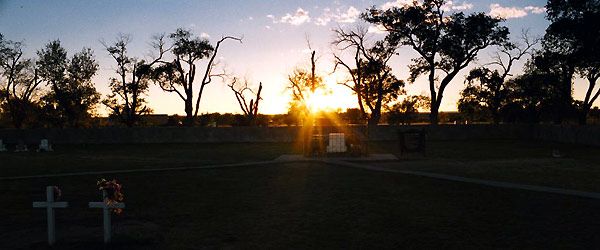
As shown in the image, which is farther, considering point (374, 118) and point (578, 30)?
point (374, 118)

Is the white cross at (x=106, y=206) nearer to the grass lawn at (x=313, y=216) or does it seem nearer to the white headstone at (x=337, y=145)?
the grass lawn at (x=313, y=216)

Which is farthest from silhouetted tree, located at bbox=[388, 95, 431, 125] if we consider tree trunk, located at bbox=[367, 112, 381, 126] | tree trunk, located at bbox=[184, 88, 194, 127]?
tree trunk, located at bbox=[184, 88, 194, 127]

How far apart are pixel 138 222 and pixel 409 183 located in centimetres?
894

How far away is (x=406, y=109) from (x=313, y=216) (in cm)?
5748

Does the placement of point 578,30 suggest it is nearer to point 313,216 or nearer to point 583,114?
point 583,114

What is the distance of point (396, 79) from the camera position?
2088 inches

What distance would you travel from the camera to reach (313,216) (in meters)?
10.6

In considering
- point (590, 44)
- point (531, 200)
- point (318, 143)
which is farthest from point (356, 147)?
point (590, 44)

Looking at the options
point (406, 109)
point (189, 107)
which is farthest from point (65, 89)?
point (406, 109)

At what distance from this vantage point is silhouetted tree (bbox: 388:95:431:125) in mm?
63969

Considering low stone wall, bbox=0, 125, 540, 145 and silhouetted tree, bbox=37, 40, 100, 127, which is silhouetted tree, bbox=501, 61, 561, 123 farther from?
silhouetted tree, bbox=37, 40, 100, 127

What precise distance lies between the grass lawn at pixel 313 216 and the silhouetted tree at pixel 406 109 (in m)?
47.9

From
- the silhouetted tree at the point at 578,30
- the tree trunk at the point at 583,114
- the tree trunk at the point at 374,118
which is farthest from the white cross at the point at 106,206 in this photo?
the tree trunk at the point at 583,114

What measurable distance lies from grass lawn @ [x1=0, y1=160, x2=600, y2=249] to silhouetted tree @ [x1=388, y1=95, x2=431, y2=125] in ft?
157
